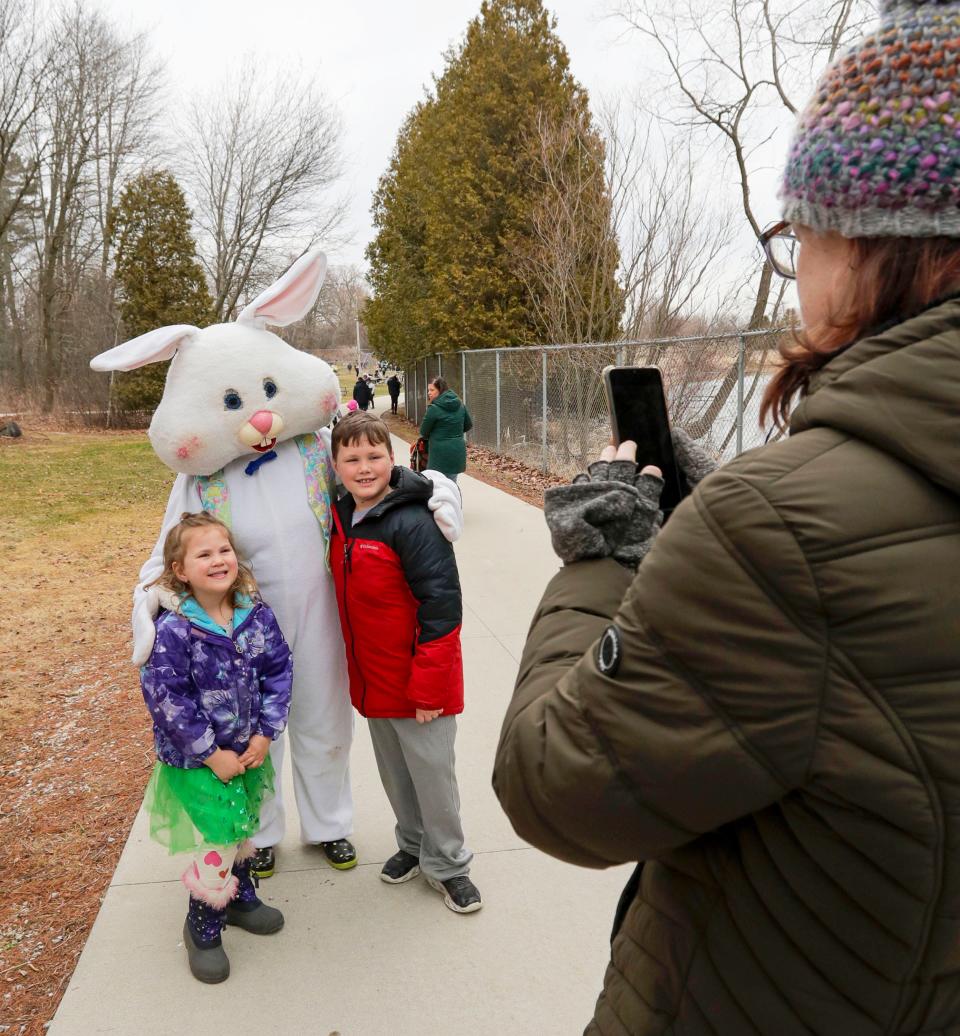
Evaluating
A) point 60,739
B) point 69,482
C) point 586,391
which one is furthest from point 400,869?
point 69,482

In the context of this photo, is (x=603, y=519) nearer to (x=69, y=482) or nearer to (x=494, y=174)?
(x=69, y=482)

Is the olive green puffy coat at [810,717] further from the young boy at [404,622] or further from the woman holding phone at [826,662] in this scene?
the young boy at [404,622]

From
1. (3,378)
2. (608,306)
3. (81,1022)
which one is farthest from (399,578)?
(3,378)

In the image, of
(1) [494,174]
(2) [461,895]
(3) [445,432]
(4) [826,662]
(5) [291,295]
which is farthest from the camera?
(1) [494,174]

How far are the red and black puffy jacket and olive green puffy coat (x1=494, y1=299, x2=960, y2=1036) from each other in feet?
6.01

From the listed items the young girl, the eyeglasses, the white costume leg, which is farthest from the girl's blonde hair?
the eyeglasses

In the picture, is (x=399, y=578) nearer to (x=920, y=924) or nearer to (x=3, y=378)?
(x=920, y=924)

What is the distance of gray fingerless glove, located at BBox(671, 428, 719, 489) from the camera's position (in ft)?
4.37

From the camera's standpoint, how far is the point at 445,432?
933 centimetres

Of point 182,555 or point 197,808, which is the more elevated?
point 182,555

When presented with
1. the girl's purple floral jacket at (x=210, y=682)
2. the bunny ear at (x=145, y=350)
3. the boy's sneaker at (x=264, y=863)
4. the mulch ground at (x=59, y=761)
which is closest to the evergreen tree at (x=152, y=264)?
the mulch ground at (x=59, y=761)

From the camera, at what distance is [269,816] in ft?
10.5

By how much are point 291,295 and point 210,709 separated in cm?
155

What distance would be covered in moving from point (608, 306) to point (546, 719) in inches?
509
